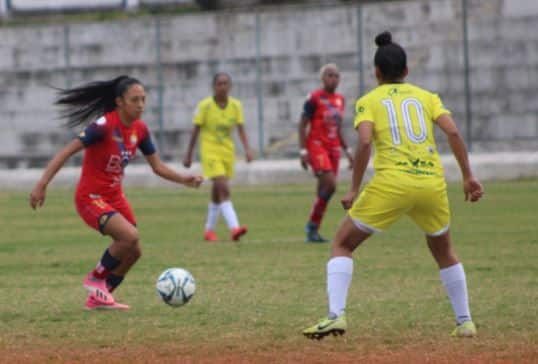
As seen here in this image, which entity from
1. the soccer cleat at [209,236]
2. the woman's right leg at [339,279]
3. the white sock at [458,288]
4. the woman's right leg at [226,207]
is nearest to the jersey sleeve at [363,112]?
the woman's right leg at [339,279]

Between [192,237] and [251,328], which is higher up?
[251,328]

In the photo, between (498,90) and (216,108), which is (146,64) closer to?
(498,90)

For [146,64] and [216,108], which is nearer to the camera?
[216,108]

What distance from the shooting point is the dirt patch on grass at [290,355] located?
7824 millimetres

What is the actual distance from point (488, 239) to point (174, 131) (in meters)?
17.0

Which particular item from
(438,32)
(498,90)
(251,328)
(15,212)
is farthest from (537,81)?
(251,328)

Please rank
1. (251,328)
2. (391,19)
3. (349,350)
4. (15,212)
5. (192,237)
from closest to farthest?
(349,350), (251,328), (192,237), (15,212), (391,19)

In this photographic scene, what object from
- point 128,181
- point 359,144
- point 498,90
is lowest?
point 128,181

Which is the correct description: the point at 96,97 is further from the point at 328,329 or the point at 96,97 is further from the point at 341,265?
the point at 328,329

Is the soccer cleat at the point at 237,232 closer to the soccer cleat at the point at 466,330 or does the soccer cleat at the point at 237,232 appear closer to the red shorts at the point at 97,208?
the red shorts at the point at 97,208

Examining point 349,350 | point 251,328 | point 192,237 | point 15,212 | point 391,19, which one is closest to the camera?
point 349,350

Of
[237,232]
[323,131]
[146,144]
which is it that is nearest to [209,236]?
[237,232]

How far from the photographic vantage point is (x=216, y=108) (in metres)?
17.8

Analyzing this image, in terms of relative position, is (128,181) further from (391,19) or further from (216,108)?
(216,108)
